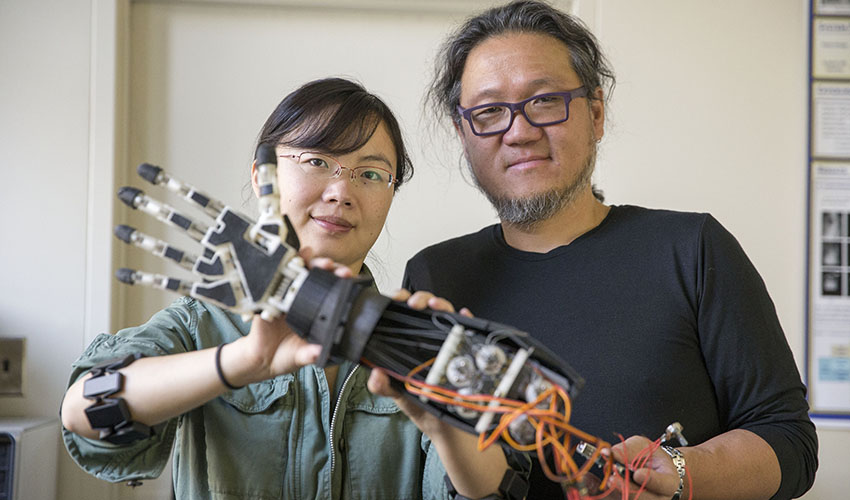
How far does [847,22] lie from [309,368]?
6.19 feet

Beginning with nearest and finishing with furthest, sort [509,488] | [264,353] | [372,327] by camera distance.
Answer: [372,327], [264,353], [509,488]

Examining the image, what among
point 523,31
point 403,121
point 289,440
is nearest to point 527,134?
point 523,31

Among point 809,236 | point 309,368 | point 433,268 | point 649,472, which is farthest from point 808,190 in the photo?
point 309,368

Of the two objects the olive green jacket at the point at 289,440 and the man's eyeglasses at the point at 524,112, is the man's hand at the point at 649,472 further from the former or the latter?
the man's eyeglasses at the point at 524,112

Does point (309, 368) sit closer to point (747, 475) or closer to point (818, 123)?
point (747, 475)

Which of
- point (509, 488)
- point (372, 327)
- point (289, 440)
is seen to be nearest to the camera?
point (372, 327)

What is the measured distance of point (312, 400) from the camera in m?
1.16

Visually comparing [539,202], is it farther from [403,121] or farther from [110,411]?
[403,121]

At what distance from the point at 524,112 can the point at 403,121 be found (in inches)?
38.3

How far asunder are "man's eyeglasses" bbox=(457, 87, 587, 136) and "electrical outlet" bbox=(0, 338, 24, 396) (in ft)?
4.80

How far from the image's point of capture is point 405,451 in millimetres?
1178

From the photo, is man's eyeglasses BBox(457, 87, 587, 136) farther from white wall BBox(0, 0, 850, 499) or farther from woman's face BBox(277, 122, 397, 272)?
white wall BBox(0, 0, 850, 499)

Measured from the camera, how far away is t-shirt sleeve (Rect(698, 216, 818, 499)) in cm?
121

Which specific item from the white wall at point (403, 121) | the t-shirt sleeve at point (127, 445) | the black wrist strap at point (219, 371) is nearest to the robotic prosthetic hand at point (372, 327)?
the black wrist strap at point (219, 371)
